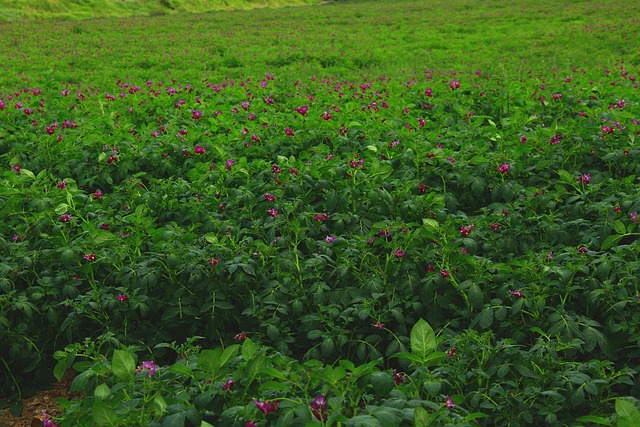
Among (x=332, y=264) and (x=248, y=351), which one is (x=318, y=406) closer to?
(x=248, y=351)

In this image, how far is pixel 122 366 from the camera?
7.62 ft

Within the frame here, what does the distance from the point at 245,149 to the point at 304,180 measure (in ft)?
4.66

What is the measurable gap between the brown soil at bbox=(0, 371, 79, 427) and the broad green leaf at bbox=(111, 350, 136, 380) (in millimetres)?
1079

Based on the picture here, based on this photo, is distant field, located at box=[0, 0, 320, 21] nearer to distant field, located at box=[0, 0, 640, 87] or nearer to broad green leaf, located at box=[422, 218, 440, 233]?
distant field, located at box=[0, 0, 640, 87]

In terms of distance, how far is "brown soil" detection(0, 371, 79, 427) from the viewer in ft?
10.6

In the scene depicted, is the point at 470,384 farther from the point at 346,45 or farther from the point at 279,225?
the point at 346,45

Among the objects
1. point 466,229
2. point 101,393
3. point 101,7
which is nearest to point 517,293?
point 466,229

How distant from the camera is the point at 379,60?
14.9m

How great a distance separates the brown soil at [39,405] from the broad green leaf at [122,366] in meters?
1.08

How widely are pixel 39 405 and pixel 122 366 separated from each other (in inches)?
57.8

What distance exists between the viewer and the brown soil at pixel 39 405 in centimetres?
322

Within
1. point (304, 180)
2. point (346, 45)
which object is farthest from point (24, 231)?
point (346, 45)

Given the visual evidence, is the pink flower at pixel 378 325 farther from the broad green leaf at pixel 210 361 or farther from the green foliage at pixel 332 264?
the broad green leaf at pixel 210 361

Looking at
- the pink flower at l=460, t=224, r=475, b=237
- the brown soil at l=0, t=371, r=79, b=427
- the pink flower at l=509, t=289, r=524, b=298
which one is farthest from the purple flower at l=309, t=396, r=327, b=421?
the pink flower at l=460, t=224, r=475, b=237
